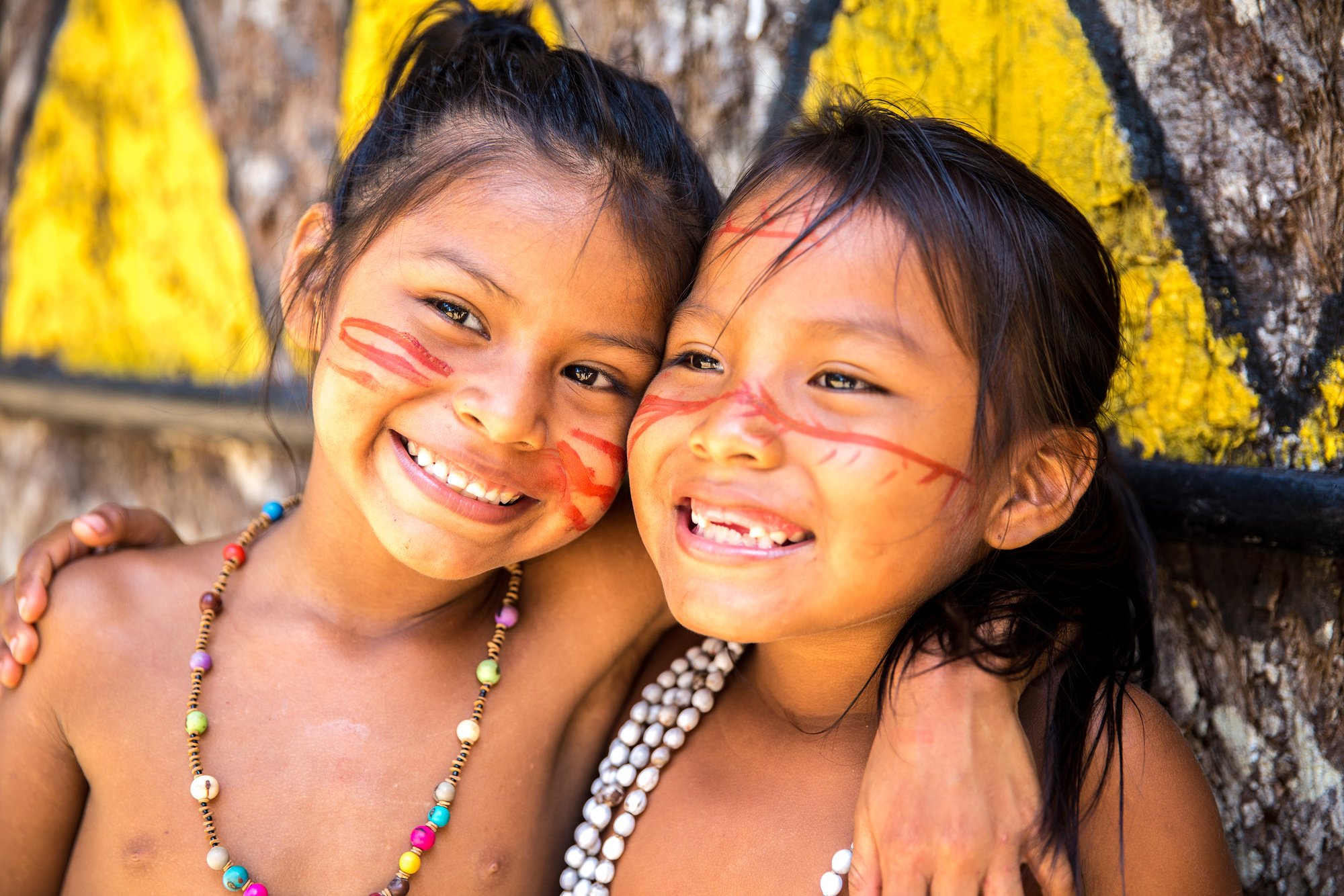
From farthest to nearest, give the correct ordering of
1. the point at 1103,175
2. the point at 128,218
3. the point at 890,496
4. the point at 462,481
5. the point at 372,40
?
the point at 128,218
the point at 372,40
the point at 1103,175
the point at 462,481
the point at 890,496

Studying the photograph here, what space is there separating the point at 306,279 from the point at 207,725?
0.62 metres

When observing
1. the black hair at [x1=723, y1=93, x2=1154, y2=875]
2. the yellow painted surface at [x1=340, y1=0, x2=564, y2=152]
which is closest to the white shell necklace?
the black hair at [x1=723, y1=93, x2=1154, y2=875]

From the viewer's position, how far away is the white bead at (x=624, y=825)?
1438mm

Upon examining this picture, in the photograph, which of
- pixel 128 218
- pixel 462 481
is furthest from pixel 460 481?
pixel 128 218

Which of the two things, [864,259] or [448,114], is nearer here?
[864,259]

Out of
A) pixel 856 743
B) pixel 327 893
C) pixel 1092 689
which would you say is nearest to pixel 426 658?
pixel 327 893

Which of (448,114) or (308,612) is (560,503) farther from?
(448,114)

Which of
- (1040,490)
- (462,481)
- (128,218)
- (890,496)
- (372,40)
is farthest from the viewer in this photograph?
(128,218)

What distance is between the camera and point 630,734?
1.50m

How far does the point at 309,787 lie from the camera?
1.42m

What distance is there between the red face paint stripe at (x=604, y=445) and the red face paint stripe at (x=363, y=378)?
0.81ft

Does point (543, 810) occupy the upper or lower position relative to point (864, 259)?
lower

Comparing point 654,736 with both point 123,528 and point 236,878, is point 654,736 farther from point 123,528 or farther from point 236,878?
point 123,528

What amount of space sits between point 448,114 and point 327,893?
1039 mm
